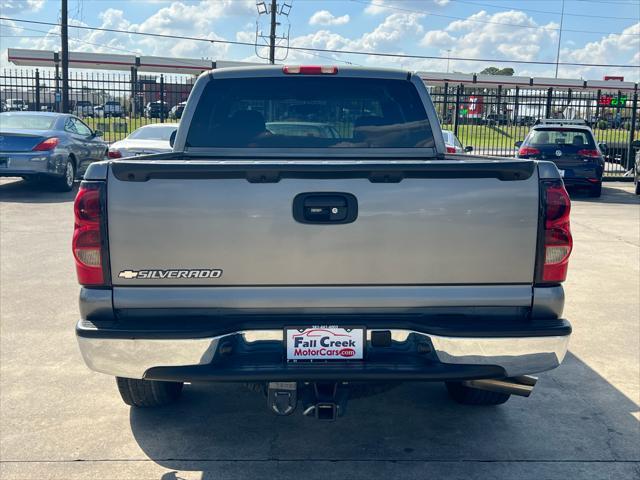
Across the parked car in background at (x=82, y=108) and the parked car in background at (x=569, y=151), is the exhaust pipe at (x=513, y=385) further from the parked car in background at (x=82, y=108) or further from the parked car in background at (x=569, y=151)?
the parked car in background at (x=82, y=108)

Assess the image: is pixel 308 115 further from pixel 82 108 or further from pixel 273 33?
pixel 273 33

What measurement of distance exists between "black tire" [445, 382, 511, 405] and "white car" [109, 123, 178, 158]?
30.6 ft

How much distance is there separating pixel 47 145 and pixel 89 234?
11583mm

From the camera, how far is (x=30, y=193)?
1497 cm

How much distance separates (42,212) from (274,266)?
34.1 ft

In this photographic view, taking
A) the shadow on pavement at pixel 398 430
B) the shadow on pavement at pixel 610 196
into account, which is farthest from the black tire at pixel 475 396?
the shadow on pavement at pixel 610 196

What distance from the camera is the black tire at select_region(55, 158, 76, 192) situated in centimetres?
1474

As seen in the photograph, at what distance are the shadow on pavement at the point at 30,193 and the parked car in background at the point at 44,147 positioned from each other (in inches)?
11.4

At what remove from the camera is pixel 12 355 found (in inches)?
214

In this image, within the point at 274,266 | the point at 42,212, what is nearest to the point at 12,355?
the point at 274,266

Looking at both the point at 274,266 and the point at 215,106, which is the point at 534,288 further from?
the point at 215,106

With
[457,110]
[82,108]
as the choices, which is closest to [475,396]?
[457,110]

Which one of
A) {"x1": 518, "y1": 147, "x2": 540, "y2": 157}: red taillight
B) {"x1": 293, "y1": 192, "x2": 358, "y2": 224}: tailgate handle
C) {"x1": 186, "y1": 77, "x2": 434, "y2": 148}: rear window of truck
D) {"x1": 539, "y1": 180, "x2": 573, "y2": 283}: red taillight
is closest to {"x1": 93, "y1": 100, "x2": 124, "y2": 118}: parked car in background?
{"x1": 518, "y1": 147, "x2": 540, "y2": 157}: red taillight

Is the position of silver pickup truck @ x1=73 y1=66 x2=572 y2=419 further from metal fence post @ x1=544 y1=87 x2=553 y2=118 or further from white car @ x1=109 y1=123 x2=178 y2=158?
metal fence post @ x1=544 y1=87 x2=553 y2=118
